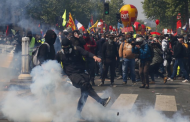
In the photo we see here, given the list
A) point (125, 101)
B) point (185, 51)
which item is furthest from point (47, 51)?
point (185, 51)

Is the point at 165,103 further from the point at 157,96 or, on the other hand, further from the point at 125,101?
the point at 157,96

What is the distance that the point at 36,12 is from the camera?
29.6 feet

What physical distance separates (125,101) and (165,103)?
102 cm

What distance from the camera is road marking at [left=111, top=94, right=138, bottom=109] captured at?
29.9 feet

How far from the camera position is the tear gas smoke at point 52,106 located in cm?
711

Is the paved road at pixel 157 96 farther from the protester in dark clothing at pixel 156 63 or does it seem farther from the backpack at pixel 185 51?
the backpack at pixel 185 51

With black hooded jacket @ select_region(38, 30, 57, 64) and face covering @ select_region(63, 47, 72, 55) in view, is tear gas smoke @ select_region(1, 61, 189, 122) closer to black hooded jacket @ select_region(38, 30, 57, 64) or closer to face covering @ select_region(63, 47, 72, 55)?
face covering @ select_region(63, 47, 72, 55)

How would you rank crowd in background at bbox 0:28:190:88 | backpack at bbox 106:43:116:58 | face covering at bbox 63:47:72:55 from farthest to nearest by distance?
backpack at bbox 106:43:116:58
crowd in background at bbox 0:28:190:88
face covering at bbox 63:47:72:55

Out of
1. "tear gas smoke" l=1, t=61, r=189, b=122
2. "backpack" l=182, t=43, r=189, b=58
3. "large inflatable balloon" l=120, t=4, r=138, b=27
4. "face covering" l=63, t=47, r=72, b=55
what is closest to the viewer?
"tear gas smoke" l=1, t=61, r=189, b=122

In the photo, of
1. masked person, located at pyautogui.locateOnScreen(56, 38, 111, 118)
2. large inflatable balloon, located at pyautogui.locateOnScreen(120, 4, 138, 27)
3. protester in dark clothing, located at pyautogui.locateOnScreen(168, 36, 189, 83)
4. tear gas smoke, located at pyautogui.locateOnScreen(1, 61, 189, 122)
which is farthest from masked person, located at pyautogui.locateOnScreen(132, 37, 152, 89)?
large inflatable balloon, located at pyautogui.locateOnScreen(120, 4, 138, 27)

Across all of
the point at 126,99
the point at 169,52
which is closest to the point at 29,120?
the point at 126,99

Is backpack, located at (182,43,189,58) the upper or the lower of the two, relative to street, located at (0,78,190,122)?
upper

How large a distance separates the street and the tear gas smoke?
267 millimetres

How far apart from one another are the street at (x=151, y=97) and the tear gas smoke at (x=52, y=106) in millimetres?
267
